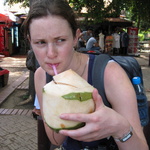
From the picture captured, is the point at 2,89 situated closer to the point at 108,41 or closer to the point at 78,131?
the point at 78,131

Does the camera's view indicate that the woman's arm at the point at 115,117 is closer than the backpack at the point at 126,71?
Yes

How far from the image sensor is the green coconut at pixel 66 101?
88 cm

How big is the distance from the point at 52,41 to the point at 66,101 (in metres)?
0.39

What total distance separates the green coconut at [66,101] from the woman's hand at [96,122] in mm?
38

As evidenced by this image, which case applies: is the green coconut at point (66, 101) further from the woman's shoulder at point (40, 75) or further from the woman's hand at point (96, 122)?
the woman's shoulder at point (40, 75)

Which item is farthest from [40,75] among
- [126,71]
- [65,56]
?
[126,71]

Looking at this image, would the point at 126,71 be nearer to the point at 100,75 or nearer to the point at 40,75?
the point at 100,75

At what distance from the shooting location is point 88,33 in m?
11.3

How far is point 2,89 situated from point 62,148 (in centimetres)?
490

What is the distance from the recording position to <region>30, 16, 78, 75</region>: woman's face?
1108 mm

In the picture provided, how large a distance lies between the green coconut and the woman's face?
0.79 feet

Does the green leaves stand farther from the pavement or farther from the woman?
the pavement

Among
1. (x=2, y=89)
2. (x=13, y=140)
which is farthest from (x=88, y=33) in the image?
(x=13, y=140)

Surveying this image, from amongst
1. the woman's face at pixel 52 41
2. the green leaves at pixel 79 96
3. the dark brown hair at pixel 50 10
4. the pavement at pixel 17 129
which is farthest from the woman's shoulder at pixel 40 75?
the pavement at pixel 17 129
